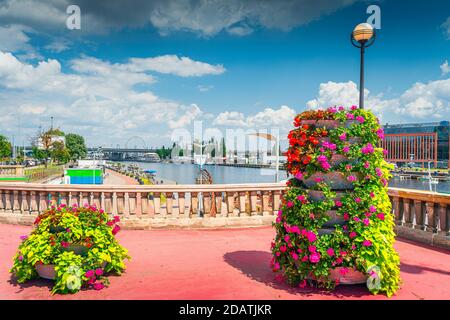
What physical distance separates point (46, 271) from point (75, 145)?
16382 centimetres

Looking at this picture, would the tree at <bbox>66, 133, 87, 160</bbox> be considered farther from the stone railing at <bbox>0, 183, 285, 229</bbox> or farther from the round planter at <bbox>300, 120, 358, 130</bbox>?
the round planter at <bbox>300, 120, 358, 130</bbox>

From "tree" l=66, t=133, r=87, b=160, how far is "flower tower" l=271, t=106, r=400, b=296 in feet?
505

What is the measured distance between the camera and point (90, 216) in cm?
559

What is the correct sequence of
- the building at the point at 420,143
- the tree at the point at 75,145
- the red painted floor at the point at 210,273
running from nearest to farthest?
the red painted floor at the point at 210,273, the building at the point at 420,143, the tree at the point at 75,145

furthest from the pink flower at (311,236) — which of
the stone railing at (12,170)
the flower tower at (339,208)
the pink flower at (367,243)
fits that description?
the stone railing at (12,170)

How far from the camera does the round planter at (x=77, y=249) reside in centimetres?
526

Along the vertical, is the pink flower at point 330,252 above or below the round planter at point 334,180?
below

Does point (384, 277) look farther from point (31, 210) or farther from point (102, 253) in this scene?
point (31, 210)

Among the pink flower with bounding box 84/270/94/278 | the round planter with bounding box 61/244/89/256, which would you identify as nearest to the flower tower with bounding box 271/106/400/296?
the pink flower with bounding box 84/270/94/278

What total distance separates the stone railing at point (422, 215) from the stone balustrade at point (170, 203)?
23mm

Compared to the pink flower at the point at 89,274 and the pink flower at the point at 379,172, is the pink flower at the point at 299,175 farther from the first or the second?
the pink flower at the point at 89,274

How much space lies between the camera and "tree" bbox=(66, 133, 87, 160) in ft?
498

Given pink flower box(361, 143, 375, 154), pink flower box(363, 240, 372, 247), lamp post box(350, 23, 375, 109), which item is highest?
lamp post box(350, 23, 375, 109)
